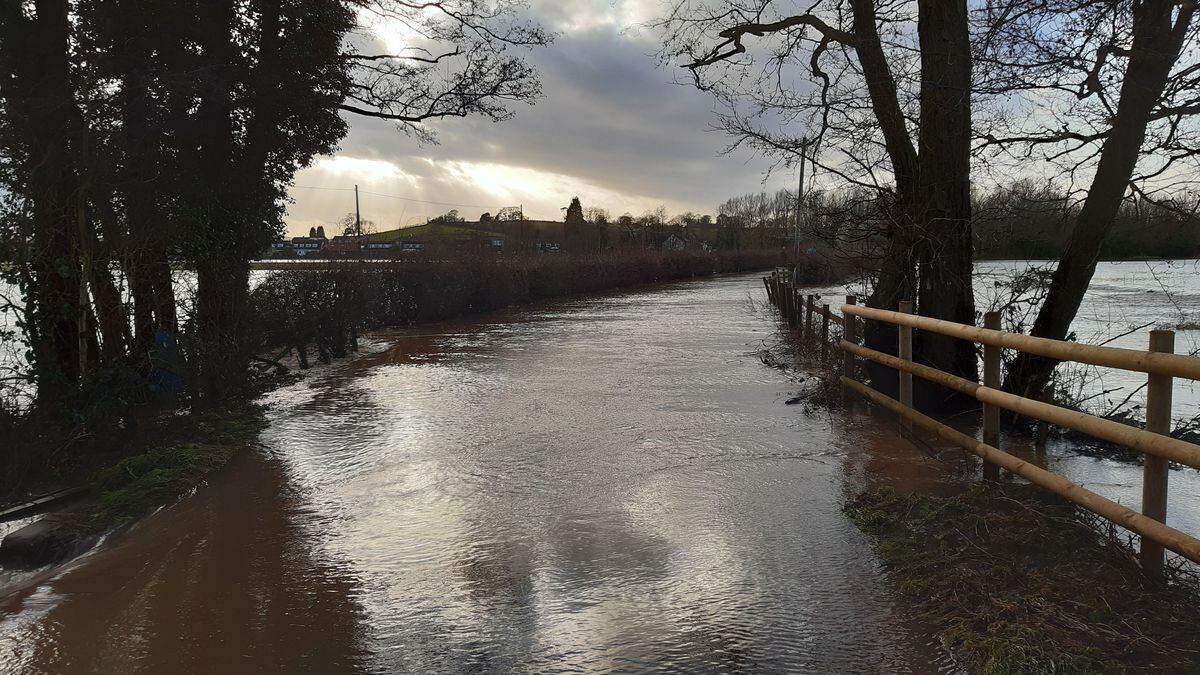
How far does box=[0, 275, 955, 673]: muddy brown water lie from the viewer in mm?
3512

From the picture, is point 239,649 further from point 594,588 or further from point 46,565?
point 46,565

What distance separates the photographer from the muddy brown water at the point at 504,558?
3512 mm

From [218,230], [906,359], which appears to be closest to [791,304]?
[906,359]

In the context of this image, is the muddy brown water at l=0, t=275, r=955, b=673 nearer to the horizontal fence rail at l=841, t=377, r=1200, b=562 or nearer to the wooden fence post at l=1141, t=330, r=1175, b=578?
the horizontal fence rail at l=841, t=377, r=1200, b=562

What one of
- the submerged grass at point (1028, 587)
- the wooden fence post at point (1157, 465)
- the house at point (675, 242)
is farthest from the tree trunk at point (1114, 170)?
the house at point (675, 242)

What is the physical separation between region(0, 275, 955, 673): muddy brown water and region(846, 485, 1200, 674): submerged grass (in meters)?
0.22

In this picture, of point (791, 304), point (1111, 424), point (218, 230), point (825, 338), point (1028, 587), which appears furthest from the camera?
point (791, 304)

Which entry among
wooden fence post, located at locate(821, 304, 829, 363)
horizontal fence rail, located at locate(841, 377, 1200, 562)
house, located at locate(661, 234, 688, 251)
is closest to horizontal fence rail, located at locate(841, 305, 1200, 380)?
horizontal fence rail, located at locate(841, 377, 1200, 562)

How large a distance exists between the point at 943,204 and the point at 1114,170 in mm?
1474

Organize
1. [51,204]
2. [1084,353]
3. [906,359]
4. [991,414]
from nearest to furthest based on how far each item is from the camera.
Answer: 1. [1084,353]
2. [991,414]
3. [906,359]
4. [51,204]

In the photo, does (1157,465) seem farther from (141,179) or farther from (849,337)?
(141,179)

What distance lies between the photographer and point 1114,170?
24.0ft

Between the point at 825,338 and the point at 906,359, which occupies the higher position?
the point at 906,359

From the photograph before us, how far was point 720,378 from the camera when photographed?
36.8 feet
